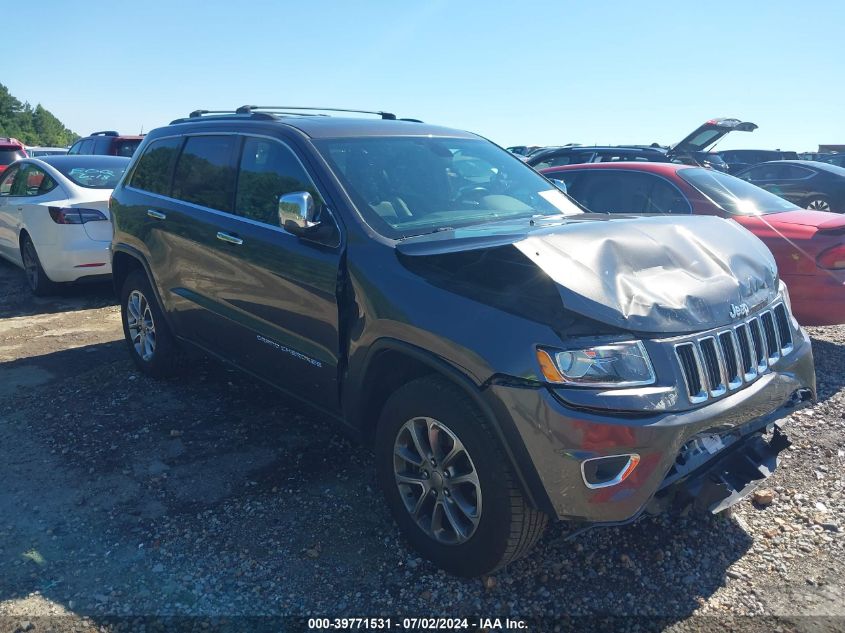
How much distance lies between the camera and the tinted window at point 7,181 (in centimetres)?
861

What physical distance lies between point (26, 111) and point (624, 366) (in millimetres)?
86761

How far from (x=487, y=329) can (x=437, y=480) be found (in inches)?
28.3

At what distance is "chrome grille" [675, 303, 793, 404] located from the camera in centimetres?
249

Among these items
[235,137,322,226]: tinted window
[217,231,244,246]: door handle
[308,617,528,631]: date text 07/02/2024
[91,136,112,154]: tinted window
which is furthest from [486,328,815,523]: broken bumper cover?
[91,136,112,154]: tinted window

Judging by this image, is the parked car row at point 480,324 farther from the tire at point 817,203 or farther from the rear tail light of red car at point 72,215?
the tire at point 817,203

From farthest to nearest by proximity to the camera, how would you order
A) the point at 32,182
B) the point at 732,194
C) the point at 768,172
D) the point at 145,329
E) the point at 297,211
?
the point at 768,172 < the point at 32,182 < the point at 732,194 < the point at 145,329 < the point at 297,211

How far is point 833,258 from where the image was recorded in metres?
5.25

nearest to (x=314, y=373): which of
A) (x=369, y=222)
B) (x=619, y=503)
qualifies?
(x=369, y=222)

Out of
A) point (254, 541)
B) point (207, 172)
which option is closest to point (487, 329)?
point (254, 541)

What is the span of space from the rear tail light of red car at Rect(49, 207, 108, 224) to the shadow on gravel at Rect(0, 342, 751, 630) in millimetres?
3523

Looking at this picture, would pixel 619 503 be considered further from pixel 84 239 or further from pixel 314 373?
pixel 84 239

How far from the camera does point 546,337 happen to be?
2.41 metres

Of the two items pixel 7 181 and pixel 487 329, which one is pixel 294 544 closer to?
pixel 487 329

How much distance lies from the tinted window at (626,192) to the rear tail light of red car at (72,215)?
17.0 feet
